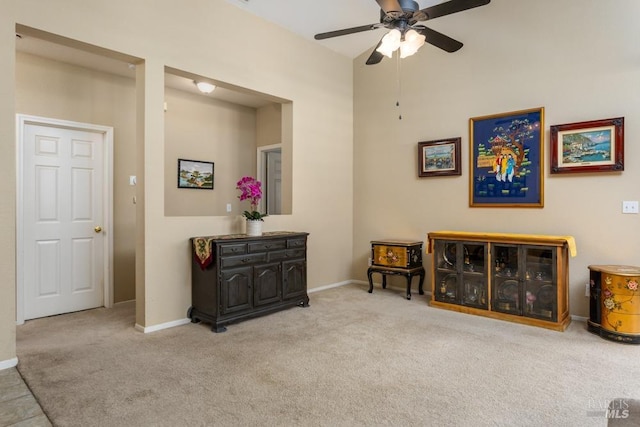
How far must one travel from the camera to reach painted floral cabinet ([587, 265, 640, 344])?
10.6ft

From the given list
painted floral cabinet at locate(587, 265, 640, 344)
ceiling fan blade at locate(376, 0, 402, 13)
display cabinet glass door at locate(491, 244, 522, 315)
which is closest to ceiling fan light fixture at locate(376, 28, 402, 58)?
ceiling fan blade at locate(376, 0, 402, 13)

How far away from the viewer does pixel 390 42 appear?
3.34 meters

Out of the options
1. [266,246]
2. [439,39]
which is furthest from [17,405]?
[439,39]

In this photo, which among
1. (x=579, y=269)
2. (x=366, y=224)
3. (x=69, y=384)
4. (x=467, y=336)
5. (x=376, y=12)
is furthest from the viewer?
(x=366, y=224)

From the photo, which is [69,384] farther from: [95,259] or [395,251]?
[395,251]

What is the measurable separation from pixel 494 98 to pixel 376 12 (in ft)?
5.81

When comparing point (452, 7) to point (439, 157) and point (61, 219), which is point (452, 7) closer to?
point (439, 157)

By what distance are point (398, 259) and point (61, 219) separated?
3985 millimetres

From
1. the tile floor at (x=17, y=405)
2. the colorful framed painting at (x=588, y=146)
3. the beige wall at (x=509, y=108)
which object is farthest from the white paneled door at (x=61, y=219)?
the colorful framed painting at (x=588, y=146)

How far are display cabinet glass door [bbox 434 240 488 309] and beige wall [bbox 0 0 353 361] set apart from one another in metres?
1.69

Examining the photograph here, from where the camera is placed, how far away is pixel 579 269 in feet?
12.9

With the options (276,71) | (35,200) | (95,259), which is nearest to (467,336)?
(276,71)

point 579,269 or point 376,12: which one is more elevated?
point 376,12

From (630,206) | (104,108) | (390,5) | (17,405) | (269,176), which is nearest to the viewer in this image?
(17,405)
